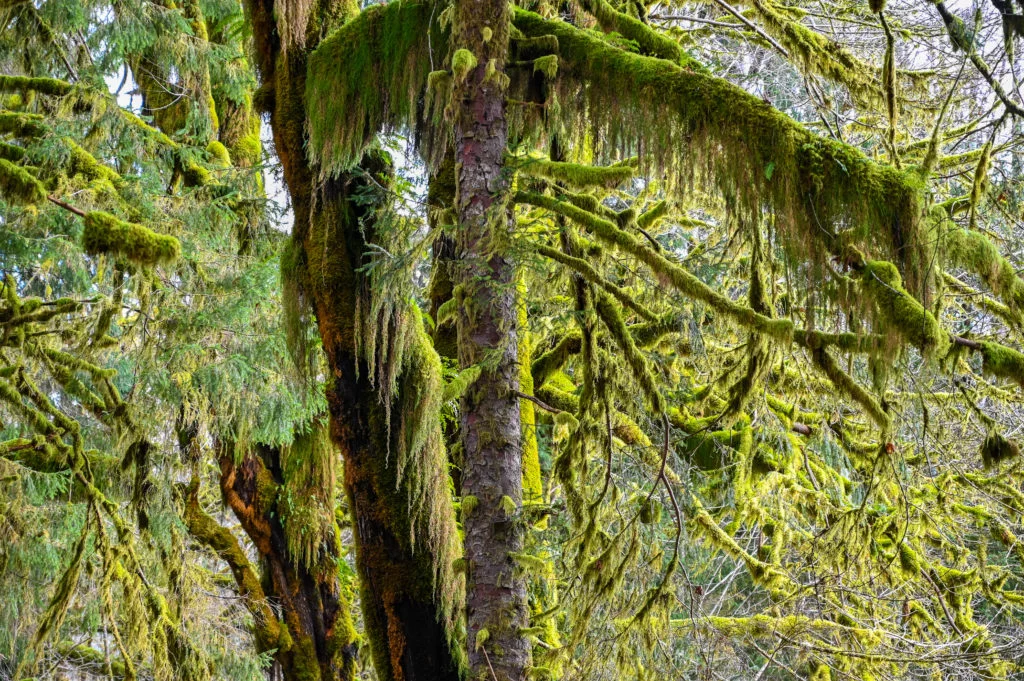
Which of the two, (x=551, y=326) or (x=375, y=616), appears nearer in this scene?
(x=375, y=616)

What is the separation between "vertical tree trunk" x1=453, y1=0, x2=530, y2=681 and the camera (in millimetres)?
3643

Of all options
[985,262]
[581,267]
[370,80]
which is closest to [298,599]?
[370,80]

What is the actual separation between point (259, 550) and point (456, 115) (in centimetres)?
473

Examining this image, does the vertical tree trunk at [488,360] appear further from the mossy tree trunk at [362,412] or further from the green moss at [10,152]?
the green moss at [10,152]

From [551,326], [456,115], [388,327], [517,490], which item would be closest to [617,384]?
[517,490]

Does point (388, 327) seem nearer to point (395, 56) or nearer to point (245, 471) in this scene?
point (395, 56)

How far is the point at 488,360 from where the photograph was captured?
365 cm

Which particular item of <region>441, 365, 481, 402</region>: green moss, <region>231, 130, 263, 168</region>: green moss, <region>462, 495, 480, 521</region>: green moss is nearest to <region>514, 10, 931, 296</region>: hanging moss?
<region>441, 365, 481, 402</region>: green moss

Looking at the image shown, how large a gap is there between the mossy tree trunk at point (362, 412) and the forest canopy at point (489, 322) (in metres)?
0.02

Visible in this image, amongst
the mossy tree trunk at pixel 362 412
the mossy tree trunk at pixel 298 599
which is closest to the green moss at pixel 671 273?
Result: the mossy tree trunk at pixel 362 412

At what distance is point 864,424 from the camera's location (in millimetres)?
6527

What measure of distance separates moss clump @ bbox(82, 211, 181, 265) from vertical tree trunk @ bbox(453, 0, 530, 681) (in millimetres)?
1193

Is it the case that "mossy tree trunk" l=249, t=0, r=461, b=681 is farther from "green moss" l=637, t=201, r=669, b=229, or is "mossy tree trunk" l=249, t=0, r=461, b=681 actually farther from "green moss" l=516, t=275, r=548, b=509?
"green moss" l=637, t=201, r=669, b=229

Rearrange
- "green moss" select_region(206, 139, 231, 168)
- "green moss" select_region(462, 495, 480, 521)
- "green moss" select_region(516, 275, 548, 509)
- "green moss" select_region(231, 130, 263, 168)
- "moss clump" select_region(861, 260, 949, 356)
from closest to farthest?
"moss clump" select_region(861, 260, 949, 356) < "green moss" select_region(462, 495, 480, 521) < "green moss" select_region(516, 275, 548, 509) < "green moss" select_region(206, 139, 231, 168) < "green moss" select_region(231, 130, 263, 168)
